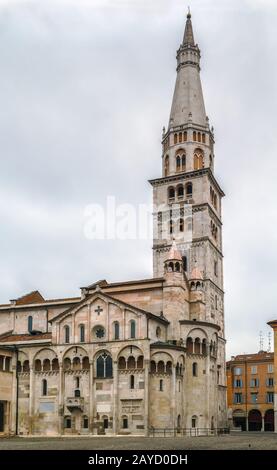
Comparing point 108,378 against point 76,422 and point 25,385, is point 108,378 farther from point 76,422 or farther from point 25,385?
point 25,385

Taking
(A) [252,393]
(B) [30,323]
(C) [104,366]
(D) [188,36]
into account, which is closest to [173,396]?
(C) [104,366]

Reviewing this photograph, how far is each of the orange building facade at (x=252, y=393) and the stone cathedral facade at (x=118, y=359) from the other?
2513 cm

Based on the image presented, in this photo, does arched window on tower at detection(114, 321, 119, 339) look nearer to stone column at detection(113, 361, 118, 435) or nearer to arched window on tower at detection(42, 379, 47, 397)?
stone column at detection(113, 361, 118, 435)

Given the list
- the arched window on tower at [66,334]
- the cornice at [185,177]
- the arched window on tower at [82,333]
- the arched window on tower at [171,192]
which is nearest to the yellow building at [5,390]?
the arched window on tower at [66,334]

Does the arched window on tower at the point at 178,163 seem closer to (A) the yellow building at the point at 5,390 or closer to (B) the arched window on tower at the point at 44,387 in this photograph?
(A) the yellow building at the point at 5,390

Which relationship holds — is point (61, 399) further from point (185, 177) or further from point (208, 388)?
point (185, 177)

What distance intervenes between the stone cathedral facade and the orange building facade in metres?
25.1

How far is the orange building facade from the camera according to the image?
3922 inches

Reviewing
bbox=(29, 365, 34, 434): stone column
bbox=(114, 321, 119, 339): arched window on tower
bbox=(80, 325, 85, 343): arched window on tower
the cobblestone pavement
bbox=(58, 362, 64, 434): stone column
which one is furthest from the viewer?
bbox=(80, 325, 85, 343): arched window on tower

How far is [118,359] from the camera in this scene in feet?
208

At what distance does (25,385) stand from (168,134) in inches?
1582

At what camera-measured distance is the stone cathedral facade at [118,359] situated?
204ft

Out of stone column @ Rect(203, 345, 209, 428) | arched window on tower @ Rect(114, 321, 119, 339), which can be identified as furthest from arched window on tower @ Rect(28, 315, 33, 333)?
stone column @ Rect(203, 345, 209, 428)
